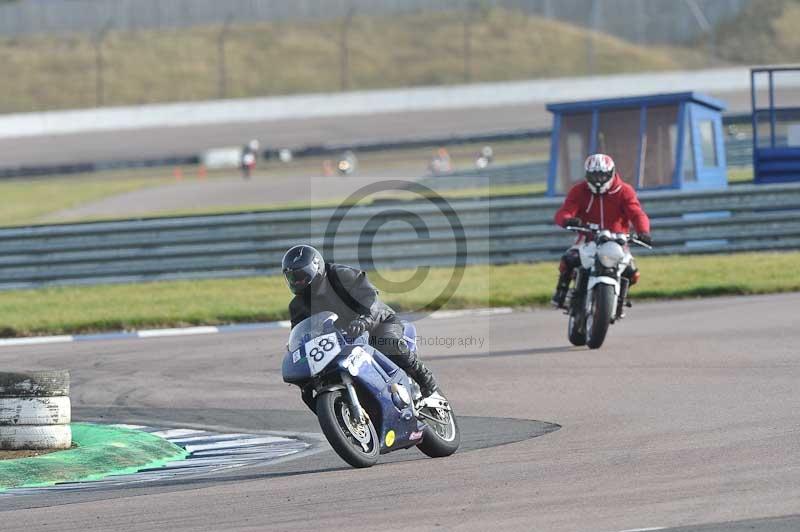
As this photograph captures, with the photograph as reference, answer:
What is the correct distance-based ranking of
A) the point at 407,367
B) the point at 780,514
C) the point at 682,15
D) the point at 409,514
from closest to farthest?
1. the point at 780,514
2. the point at 409,514
3. the point at 407,367
4. the point at 682,15

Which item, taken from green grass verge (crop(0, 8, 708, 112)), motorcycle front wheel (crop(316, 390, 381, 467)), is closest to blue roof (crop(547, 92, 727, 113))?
motorcycle front wheel (crop(316, 390, 381, 467))

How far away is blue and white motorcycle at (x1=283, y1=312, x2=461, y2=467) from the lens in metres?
7.93

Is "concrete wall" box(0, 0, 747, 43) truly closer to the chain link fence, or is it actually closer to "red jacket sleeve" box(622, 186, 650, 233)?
the chain link fence

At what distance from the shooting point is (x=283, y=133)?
56.0 meters

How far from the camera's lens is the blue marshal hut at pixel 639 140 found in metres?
22.5

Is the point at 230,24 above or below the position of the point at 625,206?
above

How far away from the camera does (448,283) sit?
19047mm

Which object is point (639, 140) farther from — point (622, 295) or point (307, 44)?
point (307, 44)

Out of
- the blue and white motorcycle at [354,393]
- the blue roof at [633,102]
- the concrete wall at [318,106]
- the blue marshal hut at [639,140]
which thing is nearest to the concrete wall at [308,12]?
the concrete wall at [318,106]

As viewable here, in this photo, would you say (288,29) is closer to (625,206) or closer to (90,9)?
(90,9)

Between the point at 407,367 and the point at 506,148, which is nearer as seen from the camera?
the point at 407,367

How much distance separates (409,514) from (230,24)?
6936 cm

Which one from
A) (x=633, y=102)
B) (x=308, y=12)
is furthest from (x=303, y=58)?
(x=633, y=102)

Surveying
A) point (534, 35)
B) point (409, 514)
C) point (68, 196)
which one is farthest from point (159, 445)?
point (534, 35)
